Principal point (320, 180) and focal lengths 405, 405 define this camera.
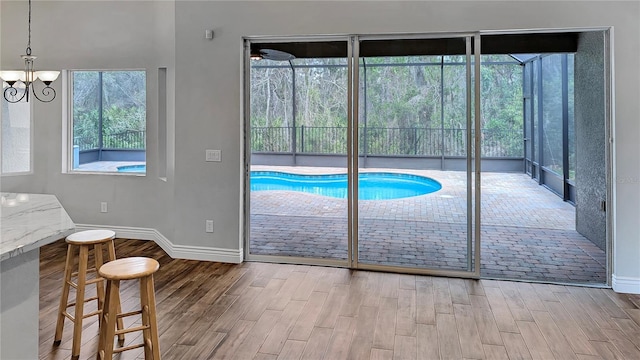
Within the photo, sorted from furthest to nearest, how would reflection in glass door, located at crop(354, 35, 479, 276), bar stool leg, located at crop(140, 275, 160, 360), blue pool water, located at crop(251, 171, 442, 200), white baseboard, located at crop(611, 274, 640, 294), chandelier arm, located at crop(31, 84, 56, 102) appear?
1. chandelier arm, located at crop(31, 84, 56, 102)
2. blue pool water, located at crop(251, 171, 442, 200)
3. reflection in glass door, located at crop(354, 35, 479, 276)
4. white baseboard, located at crop(611, 274, 640, 294)
5. bar stool leg, located at crop(140, 275, 160, 360)

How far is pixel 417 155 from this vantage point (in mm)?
4090

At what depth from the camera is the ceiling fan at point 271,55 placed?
431 centimetres

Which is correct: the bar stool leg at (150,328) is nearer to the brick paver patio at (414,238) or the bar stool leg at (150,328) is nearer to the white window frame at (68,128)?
the brick paver patio at (414,238)

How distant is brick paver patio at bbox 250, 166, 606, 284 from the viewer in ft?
13.3

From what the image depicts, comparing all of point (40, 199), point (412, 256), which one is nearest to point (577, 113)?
point (412, 256)

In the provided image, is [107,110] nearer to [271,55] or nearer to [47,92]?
[47,92]

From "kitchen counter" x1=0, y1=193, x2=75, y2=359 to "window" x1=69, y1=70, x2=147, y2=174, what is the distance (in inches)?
145

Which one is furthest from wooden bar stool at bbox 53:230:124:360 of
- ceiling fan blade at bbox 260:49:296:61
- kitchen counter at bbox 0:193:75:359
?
ceiling fan blade at bbox 260:49:296:61

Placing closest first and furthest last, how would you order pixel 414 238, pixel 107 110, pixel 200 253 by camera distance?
pixel 414 238, pixel 200 253, pixel 107 110

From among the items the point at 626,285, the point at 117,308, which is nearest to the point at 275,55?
the point at 117,308

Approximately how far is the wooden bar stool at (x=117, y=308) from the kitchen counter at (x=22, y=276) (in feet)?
1.13

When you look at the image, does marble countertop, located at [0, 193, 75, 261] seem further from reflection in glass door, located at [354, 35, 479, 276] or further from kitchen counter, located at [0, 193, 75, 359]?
reflection in glass door, located at [354, 35, 479, 276]

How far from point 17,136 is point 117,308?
463 cm

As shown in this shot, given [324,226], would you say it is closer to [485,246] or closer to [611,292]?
[485,246]
